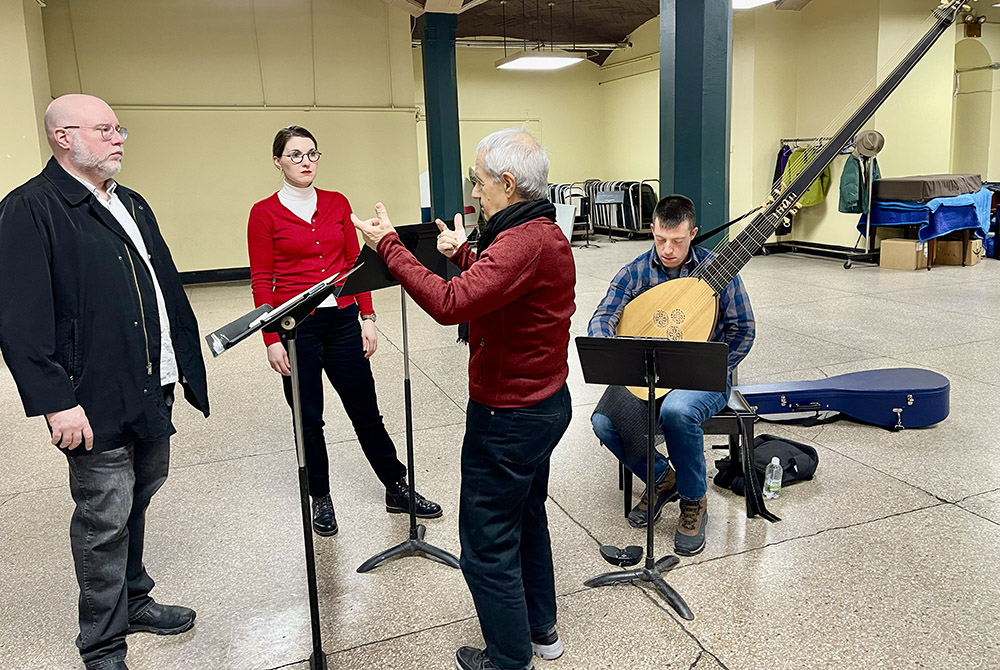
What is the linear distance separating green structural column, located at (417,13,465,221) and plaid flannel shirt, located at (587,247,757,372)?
20.3 feet

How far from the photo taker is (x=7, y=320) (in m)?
2.03

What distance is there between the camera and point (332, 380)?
317cm

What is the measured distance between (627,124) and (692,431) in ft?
44.4

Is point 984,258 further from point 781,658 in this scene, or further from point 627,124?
point 781,658

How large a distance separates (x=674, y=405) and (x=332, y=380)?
4.44ft

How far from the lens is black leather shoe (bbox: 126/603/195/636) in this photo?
2.56 meters

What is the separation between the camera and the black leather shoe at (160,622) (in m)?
2.56

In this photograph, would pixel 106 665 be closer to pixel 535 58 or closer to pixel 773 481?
pixel 773 481

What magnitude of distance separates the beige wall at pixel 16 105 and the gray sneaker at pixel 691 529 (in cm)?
677

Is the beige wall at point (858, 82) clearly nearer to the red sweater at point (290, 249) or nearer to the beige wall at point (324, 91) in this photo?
the beige wall at point (324, 91)

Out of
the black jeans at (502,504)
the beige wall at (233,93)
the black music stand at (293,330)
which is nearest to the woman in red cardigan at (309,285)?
the black music stand at (293,330)

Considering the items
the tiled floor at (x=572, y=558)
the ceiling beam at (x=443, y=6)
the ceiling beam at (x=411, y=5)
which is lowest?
the tiled floor at (x=572, y=558)

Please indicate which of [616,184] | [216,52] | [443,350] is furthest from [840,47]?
[216,52]

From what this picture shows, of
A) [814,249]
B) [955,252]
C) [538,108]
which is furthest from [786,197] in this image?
[538,108]
